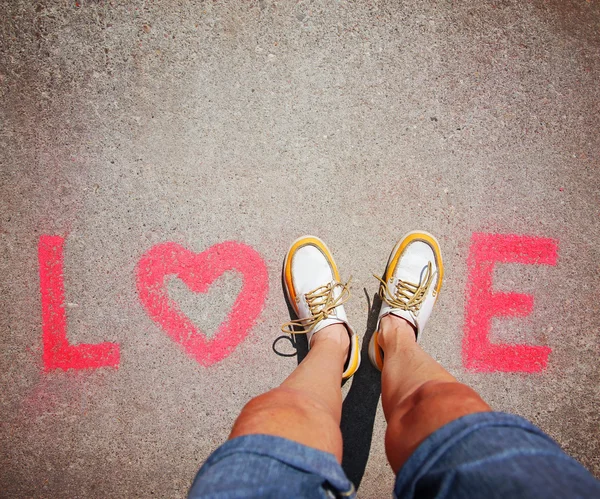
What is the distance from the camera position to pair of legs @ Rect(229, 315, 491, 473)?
1.18 m

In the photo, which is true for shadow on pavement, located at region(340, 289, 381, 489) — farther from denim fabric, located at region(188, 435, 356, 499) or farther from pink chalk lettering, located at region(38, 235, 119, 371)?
pink chalk lettering, located at region(38, 235, 119, 371)

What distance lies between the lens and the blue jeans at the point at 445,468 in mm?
950

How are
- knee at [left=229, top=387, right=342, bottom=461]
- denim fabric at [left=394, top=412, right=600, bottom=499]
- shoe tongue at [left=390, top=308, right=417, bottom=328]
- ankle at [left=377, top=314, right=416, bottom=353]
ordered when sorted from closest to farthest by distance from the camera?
denim fabric at [left=394, top=412, right=600, bottom=499] < knee at [left=229, top=387, right=342, bottom=461] < ankle at [left=377, top=314, right=416, bottom=353] < shoe tongue at [left=390, top=308, right=417, bottom=328]

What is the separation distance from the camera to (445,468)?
1033mm

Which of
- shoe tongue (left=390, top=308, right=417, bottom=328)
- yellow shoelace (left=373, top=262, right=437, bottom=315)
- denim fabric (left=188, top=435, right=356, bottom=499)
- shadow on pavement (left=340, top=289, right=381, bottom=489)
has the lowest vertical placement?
shadow on pavement (left=340, top=289, right=381, bottom=489)

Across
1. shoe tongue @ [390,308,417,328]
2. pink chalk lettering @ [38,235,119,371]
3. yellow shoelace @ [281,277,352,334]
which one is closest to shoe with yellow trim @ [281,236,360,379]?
yellow shoelace @ [281,277,352,334]

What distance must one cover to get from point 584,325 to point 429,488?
1.68 metres

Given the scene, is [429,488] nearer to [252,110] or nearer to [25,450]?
[252,110]

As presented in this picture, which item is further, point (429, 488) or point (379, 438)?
point (379, 438)

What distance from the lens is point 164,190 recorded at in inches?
79.2

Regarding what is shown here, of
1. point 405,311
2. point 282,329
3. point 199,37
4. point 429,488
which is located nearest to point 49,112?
point 199,37

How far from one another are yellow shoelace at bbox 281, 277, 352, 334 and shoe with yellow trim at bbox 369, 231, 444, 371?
25 cm

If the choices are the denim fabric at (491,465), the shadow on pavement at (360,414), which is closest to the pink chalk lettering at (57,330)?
the shadow on pavement at (360,414)

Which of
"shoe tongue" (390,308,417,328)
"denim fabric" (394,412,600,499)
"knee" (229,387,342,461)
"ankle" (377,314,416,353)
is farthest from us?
"shoe tongue" (390,308,417,328)
